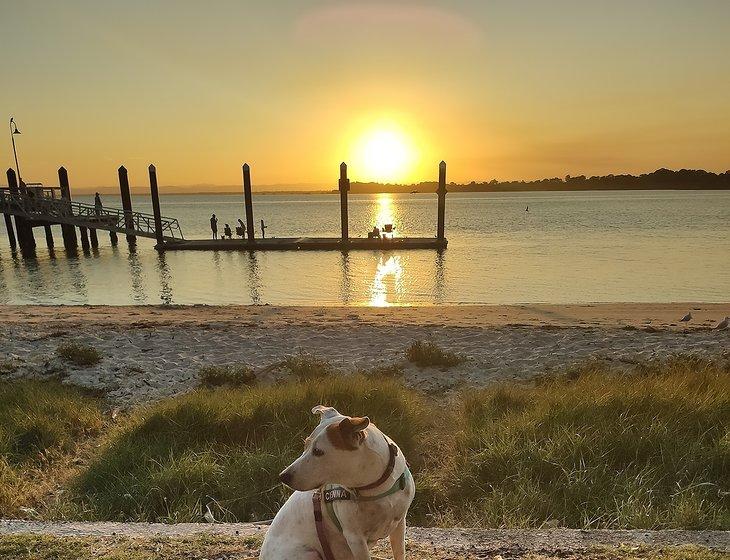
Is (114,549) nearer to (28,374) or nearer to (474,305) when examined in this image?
(28,374)

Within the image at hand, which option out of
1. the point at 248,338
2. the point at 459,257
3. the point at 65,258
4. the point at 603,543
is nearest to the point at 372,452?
the point at 603,543

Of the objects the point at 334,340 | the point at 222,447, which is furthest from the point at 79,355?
the point at 334,340

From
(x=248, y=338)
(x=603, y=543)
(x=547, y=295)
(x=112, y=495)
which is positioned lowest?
(x=547, y=295)

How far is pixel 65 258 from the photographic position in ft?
111

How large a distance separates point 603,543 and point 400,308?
1390 cm

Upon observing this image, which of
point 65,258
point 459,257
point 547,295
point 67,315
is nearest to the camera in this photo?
point 67,315

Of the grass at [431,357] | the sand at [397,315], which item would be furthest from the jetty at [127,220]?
the grass at [431,357]

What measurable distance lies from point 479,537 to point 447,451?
6.40 ft

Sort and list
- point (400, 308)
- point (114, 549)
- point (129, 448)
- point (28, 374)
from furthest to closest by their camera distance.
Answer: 1. point (400, 308)
2. point (28, 374)
3. point (129, 448)
4. point (114, 549)

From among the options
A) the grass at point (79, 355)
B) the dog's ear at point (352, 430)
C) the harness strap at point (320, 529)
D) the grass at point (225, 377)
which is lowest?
the grass at point (225, 377)

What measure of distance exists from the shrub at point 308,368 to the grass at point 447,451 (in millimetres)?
1272

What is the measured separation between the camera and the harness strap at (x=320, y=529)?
7.52ft

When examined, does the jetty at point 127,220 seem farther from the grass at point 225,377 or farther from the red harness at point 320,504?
the red harness at point 320,504

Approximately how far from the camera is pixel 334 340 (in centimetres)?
1130
